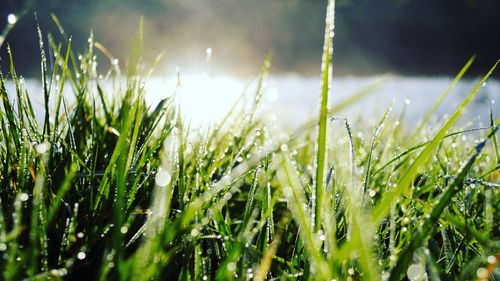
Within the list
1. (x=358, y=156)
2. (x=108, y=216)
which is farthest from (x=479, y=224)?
(x=108, y=216)

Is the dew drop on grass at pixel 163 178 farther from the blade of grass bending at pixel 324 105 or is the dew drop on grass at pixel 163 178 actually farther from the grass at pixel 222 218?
the blade of grass bending at pixel 324 105

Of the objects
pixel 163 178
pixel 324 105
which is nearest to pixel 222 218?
pixel 163 178

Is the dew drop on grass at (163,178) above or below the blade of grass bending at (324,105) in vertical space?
below

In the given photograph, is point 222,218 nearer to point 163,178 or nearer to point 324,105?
point 163,178

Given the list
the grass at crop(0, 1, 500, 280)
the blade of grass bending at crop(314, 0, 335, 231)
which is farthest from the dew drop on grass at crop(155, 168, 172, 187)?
the blade of grass bending at crop(314, 0, 335, 231)

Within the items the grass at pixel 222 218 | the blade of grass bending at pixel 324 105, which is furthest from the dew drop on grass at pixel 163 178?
the blade of grass bending at pixel 324 105

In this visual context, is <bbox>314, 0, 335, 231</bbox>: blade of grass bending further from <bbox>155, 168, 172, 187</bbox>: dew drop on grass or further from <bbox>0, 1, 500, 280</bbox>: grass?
<bbox>155, 168, 172, 187</bbox>: dew drop on grass

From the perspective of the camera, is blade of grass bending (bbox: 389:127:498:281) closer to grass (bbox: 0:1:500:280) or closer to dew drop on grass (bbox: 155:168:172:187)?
grass (bbox: 0:1:500:280)

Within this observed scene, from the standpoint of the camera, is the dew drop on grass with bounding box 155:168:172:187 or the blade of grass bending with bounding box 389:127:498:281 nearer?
→ the blade of grass bending with bounding box 389:127:498:281

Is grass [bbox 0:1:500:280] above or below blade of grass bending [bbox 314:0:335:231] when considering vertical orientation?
below
